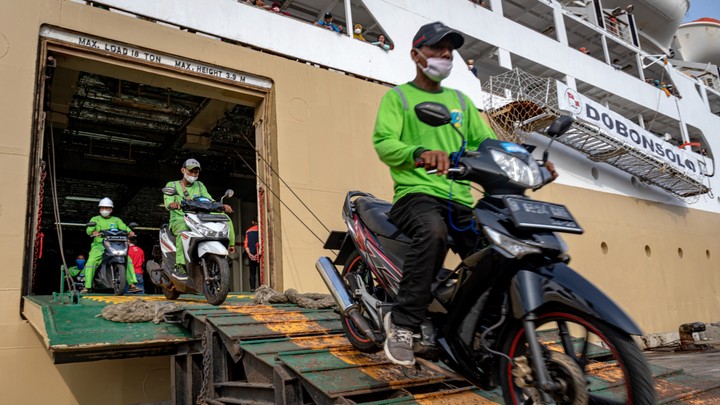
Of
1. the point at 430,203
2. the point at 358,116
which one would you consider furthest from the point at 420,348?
the point at 358,116

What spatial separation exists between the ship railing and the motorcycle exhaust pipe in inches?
305

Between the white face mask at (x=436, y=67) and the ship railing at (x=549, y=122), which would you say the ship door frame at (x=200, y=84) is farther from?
the ship railing at (x=549, y=122)

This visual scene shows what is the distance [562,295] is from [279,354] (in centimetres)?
184

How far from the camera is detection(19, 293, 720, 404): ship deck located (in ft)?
9.27

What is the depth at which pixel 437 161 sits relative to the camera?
7.40 feet

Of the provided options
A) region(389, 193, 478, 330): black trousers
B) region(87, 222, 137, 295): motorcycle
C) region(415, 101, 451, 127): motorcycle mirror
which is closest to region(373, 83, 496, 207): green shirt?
region(389, 193, 478, 330): black trousers

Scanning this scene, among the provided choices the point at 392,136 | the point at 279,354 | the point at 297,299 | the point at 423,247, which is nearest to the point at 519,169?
the point at 423,247

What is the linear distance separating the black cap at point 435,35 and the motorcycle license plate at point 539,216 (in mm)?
1006

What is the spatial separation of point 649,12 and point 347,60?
14129mm

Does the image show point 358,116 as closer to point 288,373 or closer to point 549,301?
point 288,373

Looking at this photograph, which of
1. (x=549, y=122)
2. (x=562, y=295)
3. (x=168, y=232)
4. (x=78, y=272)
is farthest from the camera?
(x=78, y=272)

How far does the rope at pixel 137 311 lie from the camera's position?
4504 millimetres

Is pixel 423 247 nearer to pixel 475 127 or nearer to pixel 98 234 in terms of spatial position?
pixel 475 127

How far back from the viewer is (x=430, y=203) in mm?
2619
